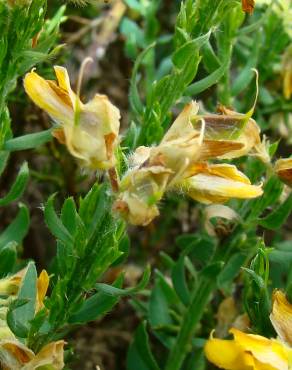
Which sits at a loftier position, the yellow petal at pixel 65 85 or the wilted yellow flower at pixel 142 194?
the yellow petal at pixel 65 85

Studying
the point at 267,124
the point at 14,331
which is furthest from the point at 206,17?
the point at 267,124

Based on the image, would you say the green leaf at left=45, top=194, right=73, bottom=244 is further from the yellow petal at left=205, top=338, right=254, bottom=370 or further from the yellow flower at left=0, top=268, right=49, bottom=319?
the yellow petal at left=205, top=338, right=254, bottom=370

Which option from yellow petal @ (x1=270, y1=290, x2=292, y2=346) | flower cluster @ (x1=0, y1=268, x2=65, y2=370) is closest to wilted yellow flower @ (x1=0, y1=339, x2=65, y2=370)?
flower cluster @ (x1=0, y1=268, x2=65, y2=370)

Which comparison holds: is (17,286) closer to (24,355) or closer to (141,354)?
(24,355)

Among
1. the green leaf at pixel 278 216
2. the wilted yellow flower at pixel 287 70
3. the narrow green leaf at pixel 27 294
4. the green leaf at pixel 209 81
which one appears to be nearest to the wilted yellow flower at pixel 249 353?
the narrow green leaf at pixel 27 294

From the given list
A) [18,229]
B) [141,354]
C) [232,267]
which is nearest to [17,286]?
[18,229]

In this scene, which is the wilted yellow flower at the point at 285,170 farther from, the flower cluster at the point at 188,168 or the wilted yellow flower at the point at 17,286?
the wilted yellow flower at the point at 17,286
